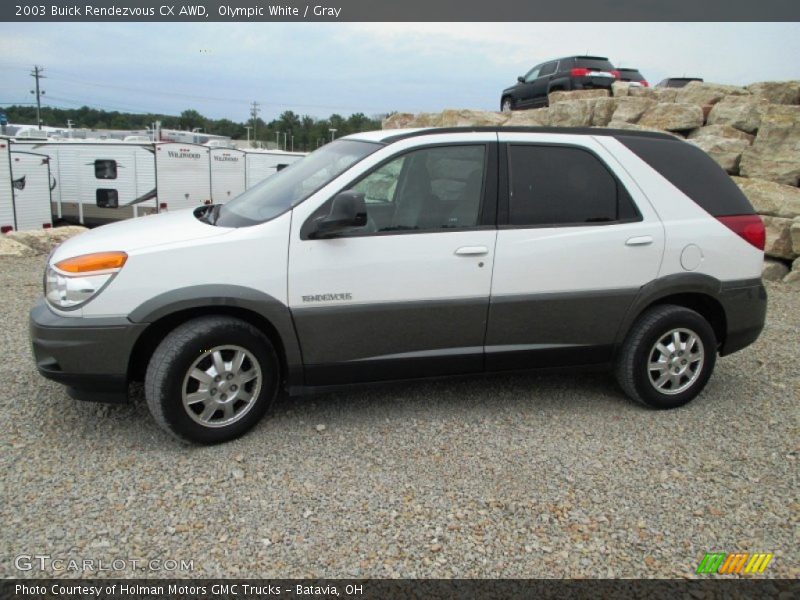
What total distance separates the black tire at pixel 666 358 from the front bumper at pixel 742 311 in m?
0.20

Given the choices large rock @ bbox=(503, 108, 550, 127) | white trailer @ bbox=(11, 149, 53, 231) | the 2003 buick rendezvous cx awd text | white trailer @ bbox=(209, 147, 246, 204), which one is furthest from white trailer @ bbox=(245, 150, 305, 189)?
the 2003 buick rendezvous cx awd text

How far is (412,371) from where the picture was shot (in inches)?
148

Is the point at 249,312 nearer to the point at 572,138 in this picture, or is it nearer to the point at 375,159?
the point at 375,159

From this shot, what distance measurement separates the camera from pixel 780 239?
878 cm

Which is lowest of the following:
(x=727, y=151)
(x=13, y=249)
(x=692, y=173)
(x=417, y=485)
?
(x=13, y=249)

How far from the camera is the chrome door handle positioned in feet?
12.9

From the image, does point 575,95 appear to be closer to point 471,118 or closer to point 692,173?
point 471,118

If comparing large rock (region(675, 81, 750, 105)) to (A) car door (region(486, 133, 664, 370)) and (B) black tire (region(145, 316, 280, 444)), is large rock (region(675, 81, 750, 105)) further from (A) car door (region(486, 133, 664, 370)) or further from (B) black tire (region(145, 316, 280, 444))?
(B) black tire (region(145, 316, 280, 444))

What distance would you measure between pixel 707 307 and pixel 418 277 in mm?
2226

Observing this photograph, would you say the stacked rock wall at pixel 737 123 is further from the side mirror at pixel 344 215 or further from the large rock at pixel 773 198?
the side mirror at pixel 344 215

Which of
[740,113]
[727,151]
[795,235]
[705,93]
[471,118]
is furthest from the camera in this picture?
[471,118]

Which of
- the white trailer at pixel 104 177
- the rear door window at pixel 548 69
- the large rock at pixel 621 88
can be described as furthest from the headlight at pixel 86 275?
the rear door window at pixel 548 69

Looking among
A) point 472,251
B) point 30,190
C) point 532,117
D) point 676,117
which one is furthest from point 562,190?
point 532,117

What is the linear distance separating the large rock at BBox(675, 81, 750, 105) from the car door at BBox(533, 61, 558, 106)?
421 cm
